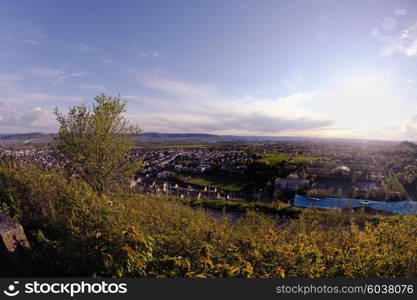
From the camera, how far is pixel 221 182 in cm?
2781

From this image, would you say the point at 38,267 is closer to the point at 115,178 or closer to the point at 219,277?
the point at 219,277

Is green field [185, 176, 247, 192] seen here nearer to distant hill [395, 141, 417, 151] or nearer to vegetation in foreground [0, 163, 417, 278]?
distant hill [395, 141, 417, 151]

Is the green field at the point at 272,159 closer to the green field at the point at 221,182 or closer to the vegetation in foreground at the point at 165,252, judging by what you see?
the green field at the point at 221,182

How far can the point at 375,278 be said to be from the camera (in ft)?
8.66

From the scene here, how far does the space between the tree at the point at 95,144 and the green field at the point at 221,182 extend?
17267mm

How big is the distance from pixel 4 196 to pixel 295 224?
6838 mm

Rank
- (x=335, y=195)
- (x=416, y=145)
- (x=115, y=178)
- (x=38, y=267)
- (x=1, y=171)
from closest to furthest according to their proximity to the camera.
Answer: (x=38, y=267)
(x=1, y=171)
(x=115, y=178)
(x=335, y=195)
(x=416, y=145)

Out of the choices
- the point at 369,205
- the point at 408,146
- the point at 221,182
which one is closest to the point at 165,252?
the point at 369,205

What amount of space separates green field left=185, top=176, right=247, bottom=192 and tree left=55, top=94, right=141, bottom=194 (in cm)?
1727

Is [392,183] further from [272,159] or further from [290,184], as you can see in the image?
[272,159]

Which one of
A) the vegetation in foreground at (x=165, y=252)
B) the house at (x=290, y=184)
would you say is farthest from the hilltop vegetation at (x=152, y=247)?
the house at (x=290, y=184)

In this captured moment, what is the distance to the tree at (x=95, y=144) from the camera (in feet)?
24.5

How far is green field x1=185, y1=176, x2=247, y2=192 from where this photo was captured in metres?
24.9

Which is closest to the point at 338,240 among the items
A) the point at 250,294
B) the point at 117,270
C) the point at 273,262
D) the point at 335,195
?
the point at 273,262
